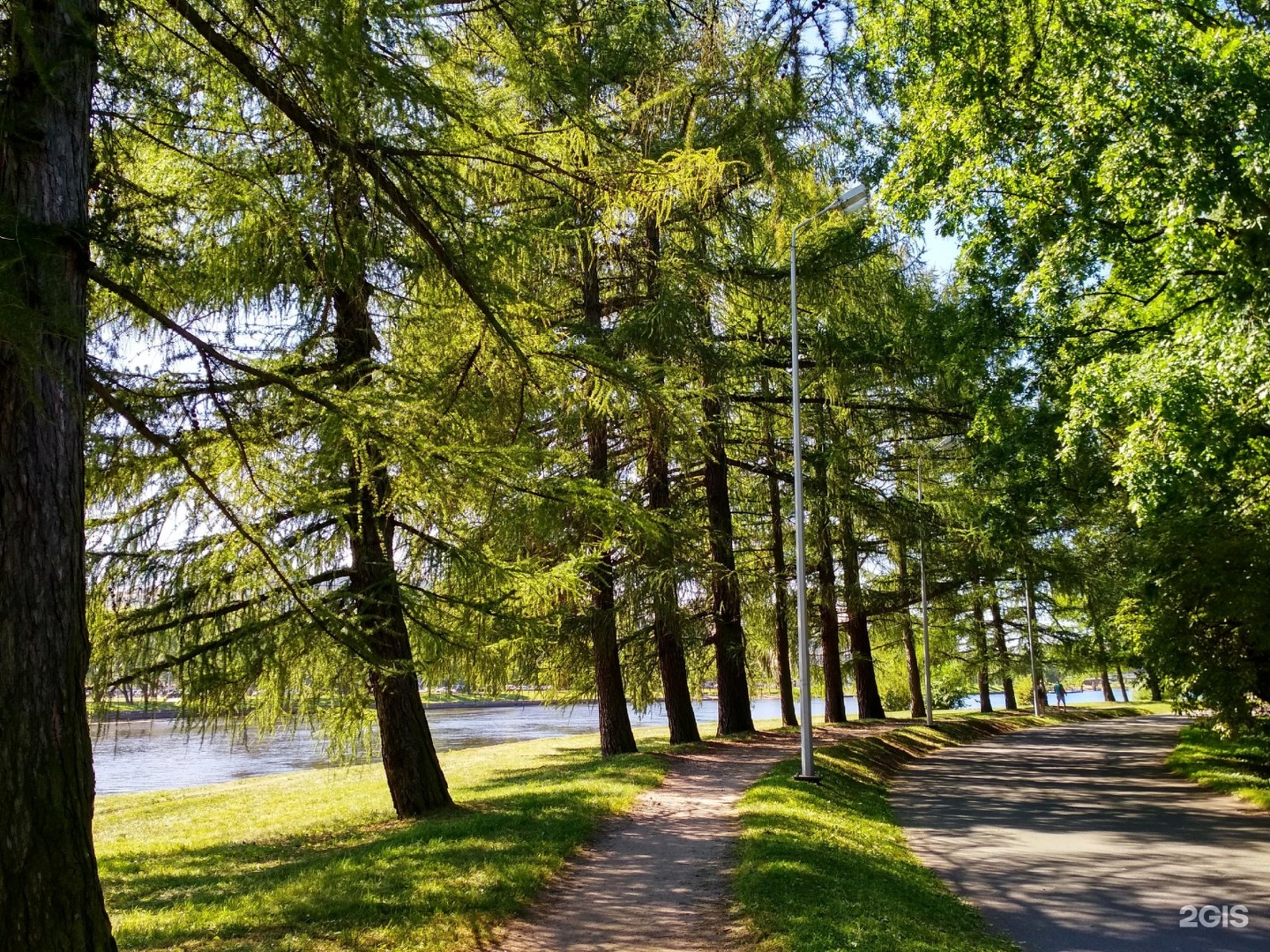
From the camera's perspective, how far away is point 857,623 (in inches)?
1014

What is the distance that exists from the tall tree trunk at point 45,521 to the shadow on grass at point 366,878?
214cm

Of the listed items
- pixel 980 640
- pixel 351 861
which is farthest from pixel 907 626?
pixel 351 861

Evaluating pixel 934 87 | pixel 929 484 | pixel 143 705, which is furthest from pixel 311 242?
pixel 929 484

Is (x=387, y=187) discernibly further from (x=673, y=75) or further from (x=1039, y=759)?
(x=1039, y=759)

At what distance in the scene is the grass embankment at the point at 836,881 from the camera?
6.11 metres

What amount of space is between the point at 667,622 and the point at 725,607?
2.72 metres

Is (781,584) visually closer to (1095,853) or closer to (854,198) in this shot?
(854,198)

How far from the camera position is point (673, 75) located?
13570mm

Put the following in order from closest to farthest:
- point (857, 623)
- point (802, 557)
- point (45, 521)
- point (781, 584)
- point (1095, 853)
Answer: point (45, 521), point (1095, 853), point (802, 557), point (781, 584), point (857, 623)

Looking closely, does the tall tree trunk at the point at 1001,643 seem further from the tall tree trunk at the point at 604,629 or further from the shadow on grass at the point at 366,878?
the shadow on grass at the point at 366,878

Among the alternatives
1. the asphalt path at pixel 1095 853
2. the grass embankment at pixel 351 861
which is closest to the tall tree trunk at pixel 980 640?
the asphalt path at pixel 1095 853

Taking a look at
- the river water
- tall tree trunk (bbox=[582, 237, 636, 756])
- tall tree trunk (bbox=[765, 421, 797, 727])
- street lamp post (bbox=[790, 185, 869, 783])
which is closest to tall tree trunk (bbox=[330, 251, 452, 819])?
tall tree trunk (bbox=[582, 237, 636, 756])

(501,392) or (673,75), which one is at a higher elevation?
(673,75)

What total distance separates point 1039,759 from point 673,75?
1668 centimetres
